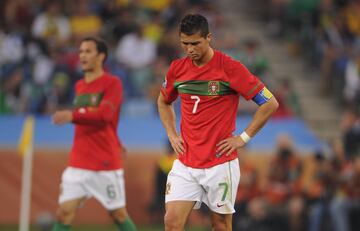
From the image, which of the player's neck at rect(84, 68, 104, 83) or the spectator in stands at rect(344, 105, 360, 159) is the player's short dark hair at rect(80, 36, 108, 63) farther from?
the spectator in stands at rect(344, 105, 360, 159)

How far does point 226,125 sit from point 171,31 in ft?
36.9

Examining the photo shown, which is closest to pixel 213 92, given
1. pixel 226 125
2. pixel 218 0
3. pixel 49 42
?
pixel 226 125

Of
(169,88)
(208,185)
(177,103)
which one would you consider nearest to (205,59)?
(169,88)

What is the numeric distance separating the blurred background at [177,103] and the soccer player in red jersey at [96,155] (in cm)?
423

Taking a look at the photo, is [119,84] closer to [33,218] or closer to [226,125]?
[226,125]

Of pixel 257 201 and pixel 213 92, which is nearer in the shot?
pixel 213 92

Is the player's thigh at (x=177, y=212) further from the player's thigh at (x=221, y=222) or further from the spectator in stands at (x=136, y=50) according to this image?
the spectator in stands at (x=136, y=50)

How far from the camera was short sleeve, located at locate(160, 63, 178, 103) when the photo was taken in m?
9.30

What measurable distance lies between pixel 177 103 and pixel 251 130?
321 inches

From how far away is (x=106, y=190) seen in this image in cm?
1102

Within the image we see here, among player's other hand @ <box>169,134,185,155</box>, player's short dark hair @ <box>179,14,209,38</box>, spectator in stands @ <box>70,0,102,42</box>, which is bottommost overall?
player's other hand @ <box>169,134,185,155</box>

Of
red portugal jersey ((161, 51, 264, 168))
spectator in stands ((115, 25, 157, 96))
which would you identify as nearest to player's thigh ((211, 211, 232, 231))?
red portugal jersey ((161, 51, 264, 168))

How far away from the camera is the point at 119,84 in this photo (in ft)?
36.4

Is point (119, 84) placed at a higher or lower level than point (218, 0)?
lower
